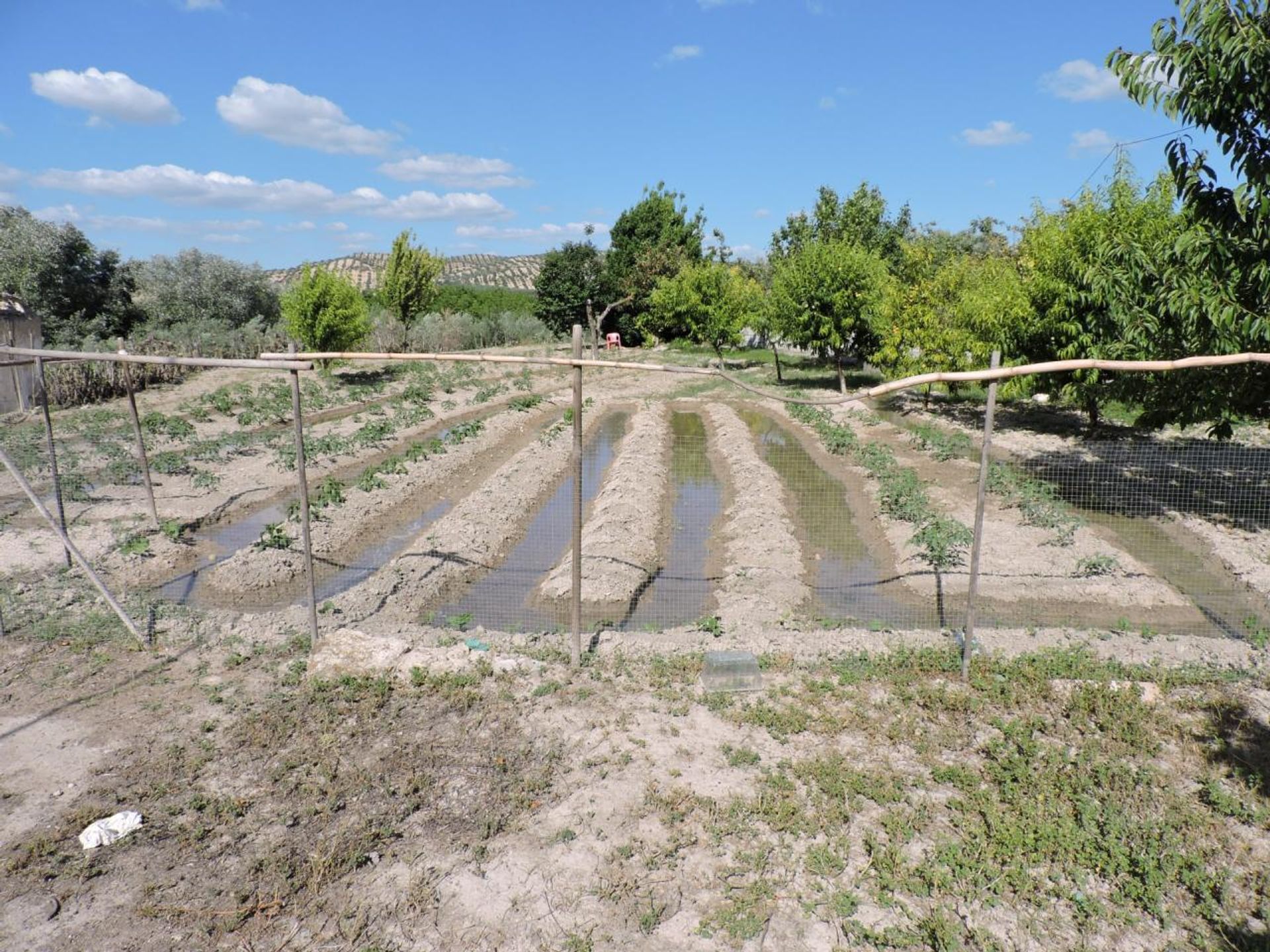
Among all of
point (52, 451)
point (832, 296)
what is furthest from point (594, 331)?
point (52, 451)

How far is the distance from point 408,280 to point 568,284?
15.1 meters

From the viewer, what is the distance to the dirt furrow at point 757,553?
28.7 feet

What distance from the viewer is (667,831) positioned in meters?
4.99

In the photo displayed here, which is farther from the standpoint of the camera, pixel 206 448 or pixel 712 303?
pixel 712 303

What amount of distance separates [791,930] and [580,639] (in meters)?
3.60

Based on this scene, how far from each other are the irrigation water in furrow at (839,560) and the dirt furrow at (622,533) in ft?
7.32

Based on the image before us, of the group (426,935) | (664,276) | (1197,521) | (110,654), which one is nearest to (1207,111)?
(1197,521)

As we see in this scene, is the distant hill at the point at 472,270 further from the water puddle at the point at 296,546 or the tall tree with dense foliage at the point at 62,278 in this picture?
the water puddle at the point at 296,546

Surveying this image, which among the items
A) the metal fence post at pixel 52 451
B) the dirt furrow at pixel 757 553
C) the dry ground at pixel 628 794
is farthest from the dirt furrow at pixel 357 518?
the dirt furrow at pixel 757 553

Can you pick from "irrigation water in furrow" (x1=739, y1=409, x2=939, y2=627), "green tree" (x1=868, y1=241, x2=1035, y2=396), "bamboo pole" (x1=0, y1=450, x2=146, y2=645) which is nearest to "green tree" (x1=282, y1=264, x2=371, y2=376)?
"irrigation water in furrow" (x1=739, y1=409, x2=939, y2=627)

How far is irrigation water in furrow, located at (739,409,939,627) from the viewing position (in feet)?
29.6

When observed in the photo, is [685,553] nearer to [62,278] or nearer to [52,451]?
[52,451]

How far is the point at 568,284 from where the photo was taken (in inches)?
1889

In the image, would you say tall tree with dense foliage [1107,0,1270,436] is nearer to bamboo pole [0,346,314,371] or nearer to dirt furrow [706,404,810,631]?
dirt furrow [706,404,810,631]
